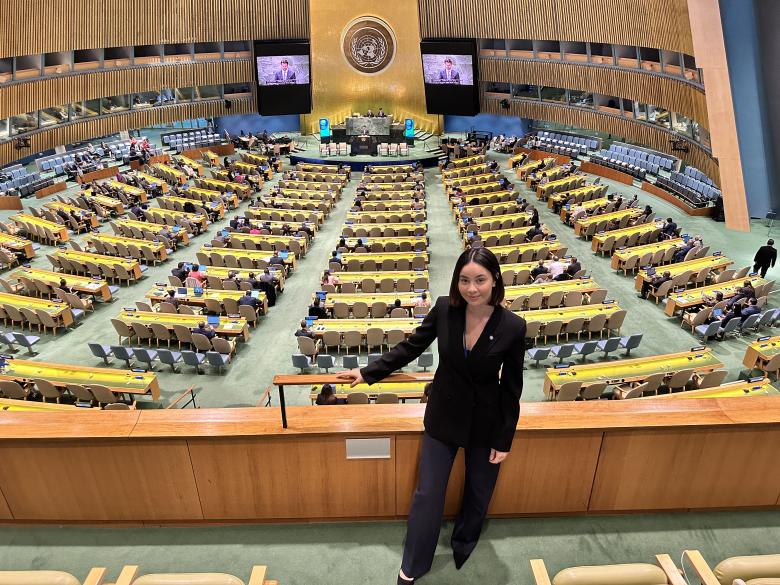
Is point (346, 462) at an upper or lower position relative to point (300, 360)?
upper

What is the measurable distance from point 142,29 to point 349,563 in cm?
3002

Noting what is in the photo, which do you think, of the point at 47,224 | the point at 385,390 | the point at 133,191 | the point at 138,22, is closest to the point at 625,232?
the point at 385,390

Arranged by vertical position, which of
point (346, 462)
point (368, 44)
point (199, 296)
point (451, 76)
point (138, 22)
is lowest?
point (346, 462)

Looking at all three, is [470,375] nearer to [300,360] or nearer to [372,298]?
[300,360]

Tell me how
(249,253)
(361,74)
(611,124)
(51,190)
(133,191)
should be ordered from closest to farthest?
(249,253) < (133,191) < (51,190) < (611,124) < (361,74)

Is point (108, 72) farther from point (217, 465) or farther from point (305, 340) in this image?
point (217, 465)

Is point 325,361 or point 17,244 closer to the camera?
point 325,361

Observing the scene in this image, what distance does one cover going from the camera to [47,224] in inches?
733

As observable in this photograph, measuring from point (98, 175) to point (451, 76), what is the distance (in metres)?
18.4

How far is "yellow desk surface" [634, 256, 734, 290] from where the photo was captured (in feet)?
46.6

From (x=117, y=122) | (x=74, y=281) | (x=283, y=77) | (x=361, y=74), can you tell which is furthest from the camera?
(x=361, y=74)

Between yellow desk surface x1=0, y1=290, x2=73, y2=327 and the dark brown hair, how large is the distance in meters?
11.9

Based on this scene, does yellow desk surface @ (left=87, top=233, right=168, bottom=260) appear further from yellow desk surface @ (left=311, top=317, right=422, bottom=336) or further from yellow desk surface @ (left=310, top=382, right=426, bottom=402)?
yellow desk surface @ (left=310, top=382, right=426, bottom=402)

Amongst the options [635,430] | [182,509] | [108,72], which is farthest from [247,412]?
[108,72]
